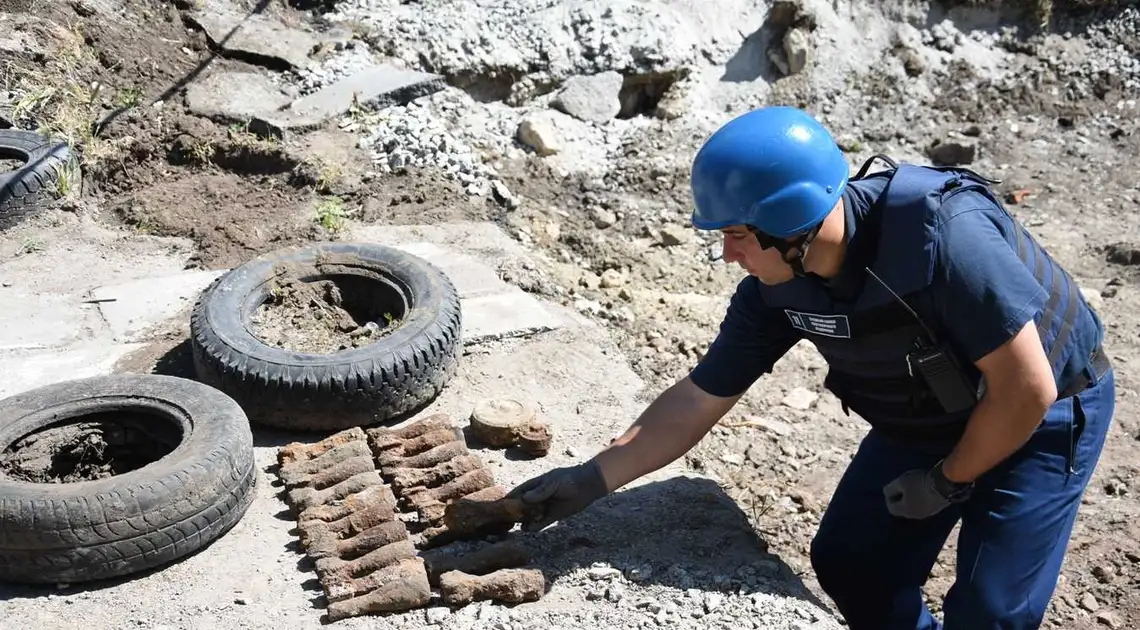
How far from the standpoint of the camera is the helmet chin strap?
299 centimetres

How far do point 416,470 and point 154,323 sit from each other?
2.01 metres

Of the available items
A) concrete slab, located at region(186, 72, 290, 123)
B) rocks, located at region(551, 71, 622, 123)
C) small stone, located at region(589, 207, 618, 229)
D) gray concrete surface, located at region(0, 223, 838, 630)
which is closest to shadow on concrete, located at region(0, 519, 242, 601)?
gray concrete surface, located at region(0, 223, 838, 630)

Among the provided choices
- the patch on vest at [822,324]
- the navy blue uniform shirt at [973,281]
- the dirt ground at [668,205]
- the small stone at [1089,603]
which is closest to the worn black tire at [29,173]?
the dirt ground at [668,205]

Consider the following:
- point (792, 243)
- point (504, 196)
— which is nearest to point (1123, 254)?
point (504, 196)

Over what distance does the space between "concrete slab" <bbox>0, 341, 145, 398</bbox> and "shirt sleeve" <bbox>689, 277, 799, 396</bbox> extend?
2.96 metres

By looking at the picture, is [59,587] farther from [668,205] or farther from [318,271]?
[668,205]

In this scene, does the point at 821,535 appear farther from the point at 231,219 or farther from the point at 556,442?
the point at 231,219

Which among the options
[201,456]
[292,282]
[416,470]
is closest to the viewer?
[201,456]

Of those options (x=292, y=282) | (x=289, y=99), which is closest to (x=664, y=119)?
(x=289, y=99)

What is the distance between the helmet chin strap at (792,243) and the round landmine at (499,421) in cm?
185

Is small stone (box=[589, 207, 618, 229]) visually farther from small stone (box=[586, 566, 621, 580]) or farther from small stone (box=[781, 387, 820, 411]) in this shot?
small stone (box=[586, 566, 621, 580])

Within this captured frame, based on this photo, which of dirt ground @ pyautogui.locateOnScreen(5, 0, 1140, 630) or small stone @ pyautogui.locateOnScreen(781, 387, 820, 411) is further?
small stone @ pyautogui.locateOnScreen(781, 387, 820, 411)

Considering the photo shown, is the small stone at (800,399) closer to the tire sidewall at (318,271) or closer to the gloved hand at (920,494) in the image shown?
the tire sidewall at (318,271)

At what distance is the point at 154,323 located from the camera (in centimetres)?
538
